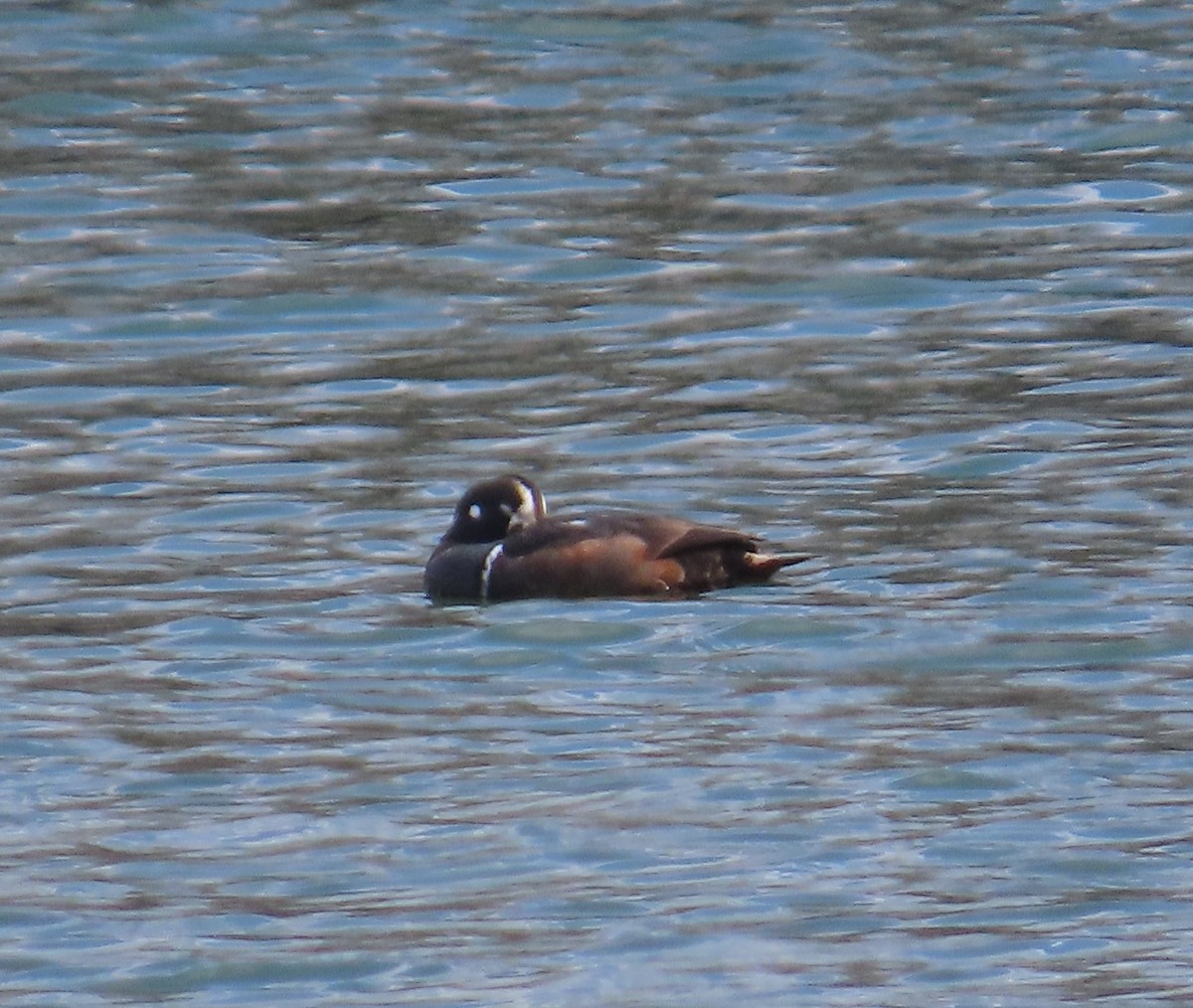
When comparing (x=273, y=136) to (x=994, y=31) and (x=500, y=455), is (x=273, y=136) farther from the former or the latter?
(x=500, y=455)

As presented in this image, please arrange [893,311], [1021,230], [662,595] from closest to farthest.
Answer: [662,595], [893,311], [1021,230]

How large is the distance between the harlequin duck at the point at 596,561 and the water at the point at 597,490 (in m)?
0.10

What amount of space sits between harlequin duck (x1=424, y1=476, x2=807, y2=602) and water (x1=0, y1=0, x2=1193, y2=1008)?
0.32ft

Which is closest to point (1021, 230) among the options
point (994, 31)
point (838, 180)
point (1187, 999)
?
point (838, 180)

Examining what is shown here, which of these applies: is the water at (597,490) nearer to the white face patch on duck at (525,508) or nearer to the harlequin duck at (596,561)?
the harlequin duck at (596,561)

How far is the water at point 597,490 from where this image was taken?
24.7 feet

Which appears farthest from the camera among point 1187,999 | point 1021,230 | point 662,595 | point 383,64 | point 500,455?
point 383,64

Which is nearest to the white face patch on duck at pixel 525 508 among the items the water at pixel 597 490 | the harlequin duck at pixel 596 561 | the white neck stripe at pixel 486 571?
the harlequin duck at pixel 596 561

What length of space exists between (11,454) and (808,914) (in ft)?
20.1

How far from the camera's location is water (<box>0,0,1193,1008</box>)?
24.7 ft

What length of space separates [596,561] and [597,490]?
1.47 meters

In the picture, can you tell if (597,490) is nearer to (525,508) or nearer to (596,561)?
(525,508)

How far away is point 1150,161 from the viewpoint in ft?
56.6

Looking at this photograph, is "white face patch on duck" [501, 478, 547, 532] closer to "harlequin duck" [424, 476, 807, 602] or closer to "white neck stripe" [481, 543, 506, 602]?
"harlequin duck" [424, 476, 807, 602]
